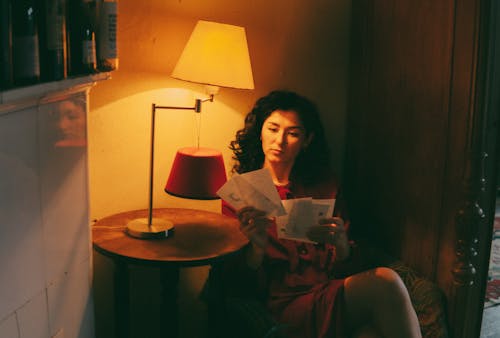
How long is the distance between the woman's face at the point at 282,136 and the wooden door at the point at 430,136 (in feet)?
1.28

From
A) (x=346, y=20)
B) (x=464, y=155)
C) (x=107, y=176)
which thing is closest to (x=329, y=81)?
(x=346, y=20)

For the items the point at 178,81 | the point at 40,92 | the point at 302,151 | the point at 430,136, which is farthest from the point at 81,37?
the point at 430,136

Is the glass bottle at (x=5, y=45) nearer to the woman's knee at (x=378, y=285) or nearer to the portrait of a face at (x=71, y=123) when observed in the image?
the portrait of a face at (x=71, y=123)

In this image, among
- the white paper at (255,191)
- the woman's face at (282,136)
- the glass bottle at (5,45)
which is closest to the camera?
the glass bottle at (5,45)

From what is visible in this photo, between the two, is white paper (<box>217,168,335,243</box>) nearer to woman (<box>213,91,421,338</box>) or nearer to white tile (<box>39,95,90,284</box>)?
woman (<box>213,91,421,338</box>)

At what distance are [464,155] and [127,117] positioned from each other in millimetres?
1224

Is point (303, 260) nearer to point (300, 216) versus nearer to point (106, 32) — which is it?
point (300, 216)

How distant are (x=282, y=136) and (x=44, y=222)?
102cm

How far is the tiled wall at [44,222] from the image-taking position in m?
1.35

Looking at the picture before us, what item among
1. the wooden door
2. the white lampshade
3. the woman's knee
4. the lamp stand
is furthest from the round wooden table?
the wooden door

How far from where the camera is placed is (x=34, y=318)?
1.50 meters

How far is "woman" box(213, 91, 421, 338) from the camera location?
202cm

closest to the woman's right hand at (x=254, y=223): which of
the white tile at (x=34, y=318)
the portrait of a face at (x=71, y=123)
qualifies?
the portrait of a face at (x=71, y=123)

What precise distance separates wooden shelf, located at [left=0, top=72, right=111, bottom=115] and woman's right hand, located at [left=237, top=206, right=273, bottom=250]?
2.29ft
